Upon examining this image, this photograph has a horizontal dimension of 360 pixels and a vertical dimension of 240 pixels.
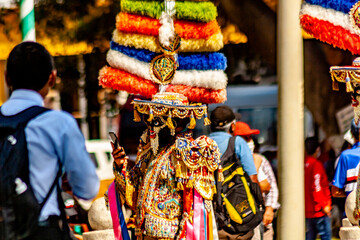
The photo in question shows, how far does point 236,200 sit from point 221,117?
1004mm

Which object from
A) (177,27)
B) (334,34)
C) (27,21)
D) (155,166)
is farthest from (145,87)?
(334,34)

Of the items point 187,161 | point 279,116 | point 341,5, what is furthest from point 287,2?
point 187,161

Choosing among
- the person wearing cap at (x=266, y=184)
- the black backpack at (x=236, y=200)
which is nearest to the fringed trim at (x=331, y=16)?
the black backpack at (x=236, y=200)

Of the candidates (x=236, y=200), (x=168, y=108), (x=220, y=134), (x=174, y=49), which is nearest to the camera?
(x=168, y=108)

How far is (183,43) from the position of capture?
20.9 ft

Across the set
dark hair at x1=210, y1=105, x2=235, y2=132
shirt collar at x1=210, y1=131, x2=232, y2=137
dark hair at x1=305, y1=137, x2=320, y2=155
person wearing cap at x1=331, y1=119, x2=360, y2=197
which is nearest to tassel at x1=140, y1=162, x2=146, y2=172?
shirt collar at x1=210, y1=131, x2=232, y2=137

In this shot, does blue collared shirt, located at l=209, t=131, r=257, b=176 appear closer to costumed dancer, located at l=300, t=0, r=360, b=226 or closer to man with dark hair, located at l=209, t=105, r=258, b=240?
man with dark hair, located at l=209, t=105, r=258, b=240

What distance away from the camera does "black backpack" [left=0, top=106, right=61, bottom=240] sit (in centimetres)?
401

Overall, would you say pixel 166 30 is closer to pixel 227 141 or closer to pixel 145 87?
pixel 145 87

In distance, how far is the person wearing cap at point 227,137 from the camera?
24.8 feet

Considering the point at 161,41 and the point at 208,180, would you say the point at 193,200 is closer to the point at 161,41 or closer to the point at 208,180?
the point at 208,180

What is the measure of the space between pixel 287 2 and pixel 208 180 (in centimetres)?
283

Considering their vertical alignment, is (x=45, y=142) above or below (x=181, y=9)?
below

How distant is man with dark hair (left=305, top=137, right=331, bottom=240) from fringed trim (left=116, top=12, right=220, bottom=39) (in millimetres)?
3669
